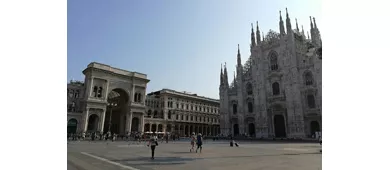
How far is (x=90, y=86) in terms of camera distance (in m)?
38.0

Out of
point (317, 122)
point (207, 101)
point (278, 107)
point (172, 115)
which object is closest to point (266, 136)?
point (278, 107)

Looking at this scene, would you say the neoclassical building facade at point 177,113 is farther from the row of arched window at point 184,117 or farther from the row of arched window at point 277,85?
the row of arched window at point 277,85

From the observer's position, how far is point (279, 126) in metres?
37.4

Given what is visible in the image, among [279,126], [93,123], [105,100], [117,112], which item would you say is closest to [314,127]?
[279,126]

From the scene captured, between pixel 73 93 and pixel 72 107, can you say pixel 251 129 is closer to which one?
pixel 72 107

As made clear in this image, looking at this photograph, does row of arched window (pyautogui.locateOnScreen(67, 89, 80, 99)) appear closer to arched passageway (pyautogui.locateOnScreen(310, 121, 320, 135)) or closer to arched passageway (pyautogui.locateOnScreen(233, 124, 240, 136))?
arched passageway (pyautogui.locateOnScreen(233, 124, 240, 136))

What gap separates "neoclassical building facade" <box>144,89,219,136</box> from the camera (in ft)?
171

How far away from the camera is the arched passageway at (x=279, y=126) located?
121 ft

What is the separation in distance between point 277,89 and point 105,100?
2897cm

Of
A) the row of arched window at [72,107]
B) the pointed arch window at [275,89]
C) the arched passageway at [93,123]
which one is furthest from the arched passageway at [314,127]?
the row of arched window at [72,107]

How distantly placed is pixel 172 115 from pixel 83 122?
21.1m
